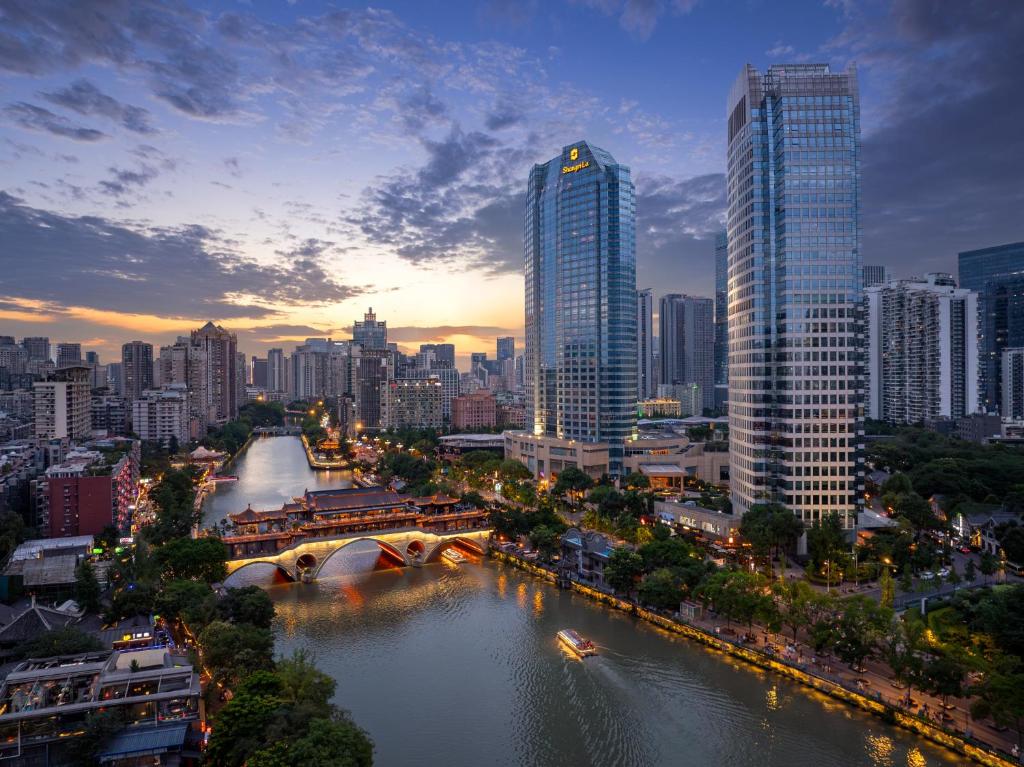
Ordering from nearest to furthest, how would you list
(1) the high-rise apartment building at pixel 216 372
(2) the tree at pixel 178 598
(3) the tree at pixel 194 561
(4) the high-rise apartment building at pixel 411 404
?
(2) the tree at pixel 178 598 → (3) the tree at pixel 194 561 → (4) the high-rise apartment building at pixel 411 404 → (1) the high-rise apartment building at pixel 216 372

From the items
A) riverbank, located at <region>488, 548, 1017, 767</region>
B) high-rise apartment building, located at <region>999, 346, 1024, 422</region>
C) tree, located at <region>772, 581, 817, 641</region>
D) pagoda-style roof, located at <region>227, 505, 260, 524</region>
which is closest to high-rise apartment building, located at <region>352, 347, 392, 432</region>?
pagoda-style roof, located at <region>227, 505, 260, 524</region>

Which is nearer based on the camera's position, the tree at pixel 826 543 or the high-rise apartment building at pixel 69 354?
the tree at pixel 826 543

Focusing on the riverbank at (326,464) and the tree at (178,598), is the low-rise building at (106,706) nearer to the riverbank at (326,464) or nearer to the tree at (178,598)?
the tree at (178,598)

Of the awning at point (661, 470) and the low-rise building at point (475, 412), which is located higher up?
the low-rise building at point (475, 412)

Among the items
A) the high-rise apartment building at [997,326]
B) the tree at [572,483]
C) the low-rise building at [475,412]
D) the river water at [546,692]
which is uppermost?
the high-rise apartment building at [997,326]

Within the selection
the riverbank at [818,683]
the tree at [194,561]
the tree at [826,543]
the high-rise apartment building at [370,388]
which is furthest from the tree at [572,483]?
the high-rise apartment building at [370,388]

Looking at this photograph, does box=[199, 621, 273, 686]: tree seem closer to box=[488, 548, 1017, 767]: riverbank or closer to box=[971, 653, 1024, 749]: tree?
→ box=[488, 548, 1017, 767]: riverbank

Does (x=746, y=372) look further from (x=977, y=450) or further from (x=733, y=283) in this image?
(x=977, y=450)
